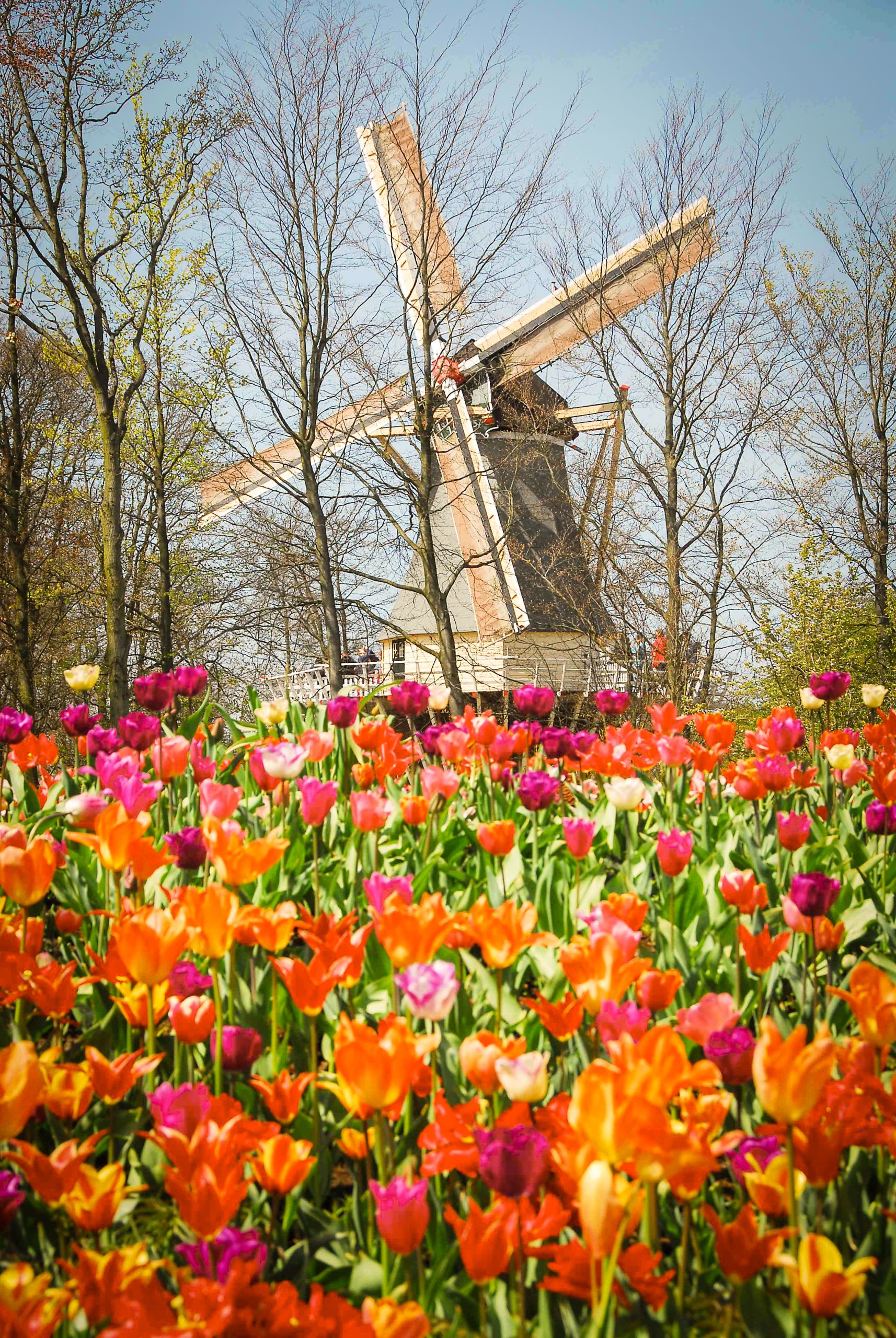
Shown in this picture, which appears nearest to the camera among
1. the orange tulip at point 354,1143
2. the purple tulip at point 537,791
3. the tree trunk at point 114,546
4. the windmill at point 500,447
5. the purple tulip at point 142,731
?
the orange tulip at point 354,1143

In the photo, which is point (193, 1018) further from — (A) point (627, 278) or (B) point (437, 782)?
(A) point (627, 278)

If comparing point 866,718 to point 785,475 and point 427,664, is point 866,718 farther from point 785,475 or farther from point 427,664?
point 427,664

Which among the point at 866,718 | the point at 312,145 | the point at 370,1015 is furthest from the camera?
the point at 312,145

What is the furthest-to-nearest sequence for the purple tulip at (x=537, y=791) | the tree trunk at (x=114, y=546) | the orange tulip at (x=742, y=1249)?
the tree trunk at (x=114, y=546)
the purple tulip at (x=537, y=791)
the orange tulip at (x=742, y=1249)

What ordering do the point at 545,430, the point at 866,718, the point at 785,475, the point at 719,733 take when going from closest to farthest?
the point at 719,733 → the point at 866,718 → the point at 545,430 → the point at 785,475

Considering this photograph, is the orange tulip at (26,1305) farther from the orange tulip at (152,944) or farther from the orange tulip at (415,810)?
the orange tulip at (415,810)

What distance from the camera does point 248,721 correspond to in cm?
372

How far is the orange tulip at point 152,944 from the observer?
1104 mm

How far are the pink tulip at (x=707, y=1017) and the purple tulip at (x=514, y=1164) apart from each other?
0.32 m

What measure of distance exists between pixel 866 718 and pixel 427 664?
24.5 feet

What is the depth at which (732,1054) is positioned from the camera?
1.00 m

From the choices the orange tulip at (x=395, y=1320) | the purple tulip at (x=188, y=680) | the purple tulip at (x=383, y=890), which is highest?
the purple tulip at (x=188, y=680)

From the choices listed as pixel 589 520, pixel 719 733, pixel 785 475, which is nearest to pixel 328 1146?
pixel 719 733

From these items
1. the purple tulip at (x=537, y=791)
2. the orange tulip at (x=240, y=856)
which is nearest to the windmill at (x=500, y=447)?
the purple tulip at (x=537, y=791)
